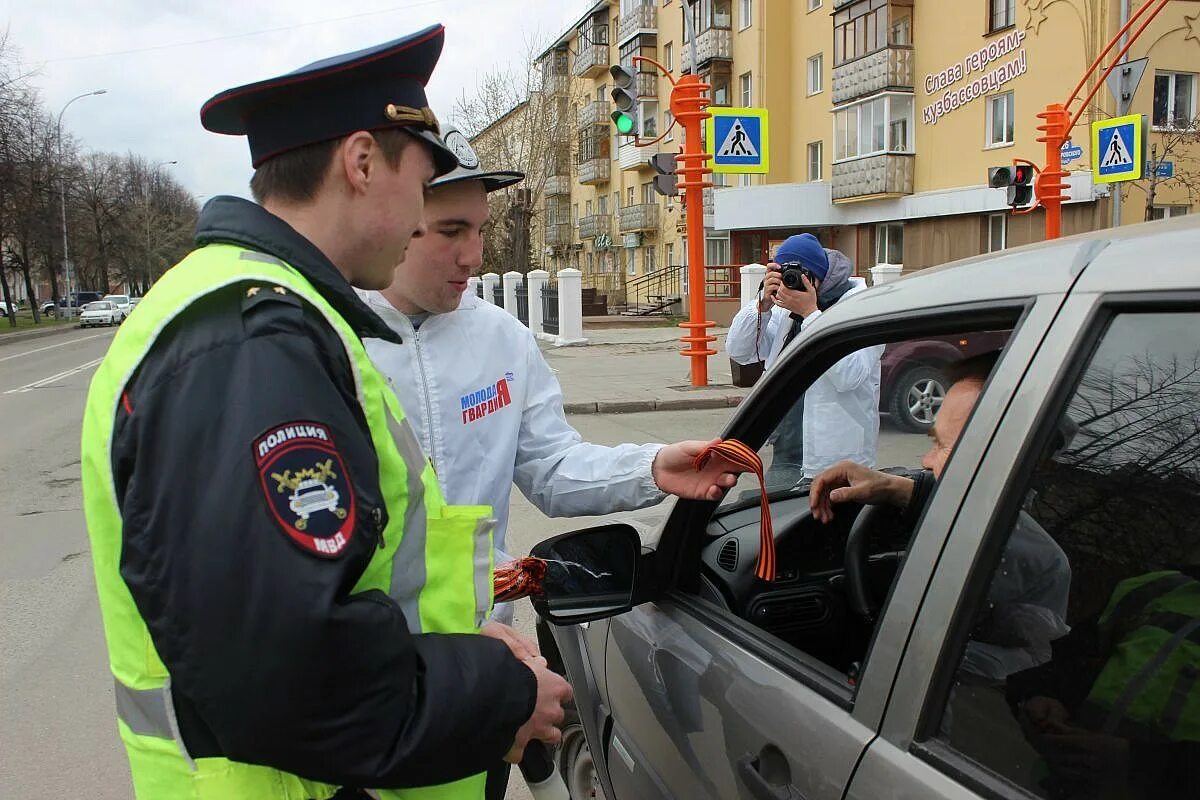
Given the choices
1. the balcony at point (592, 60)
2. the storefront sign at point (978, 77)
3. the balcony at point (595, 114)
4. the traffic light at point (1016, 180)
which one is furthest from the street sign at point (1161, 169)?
the balcony at point (592, 60)

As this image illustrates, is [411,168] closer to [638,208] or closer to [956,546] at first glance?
[956,546]

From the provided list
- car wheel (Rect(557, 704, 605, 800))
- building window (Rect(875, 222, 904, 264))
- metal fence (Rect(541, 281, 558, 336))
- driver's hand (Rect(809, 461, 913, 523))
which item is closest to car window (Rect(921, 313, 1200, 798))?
driver's hand (Rect(809, 461, 913, 523))

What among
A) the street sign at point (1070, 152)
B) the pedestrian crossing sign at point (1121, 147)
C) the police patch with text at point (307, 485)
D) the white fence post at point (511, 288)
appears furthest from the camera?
the white fence post at point (511, 288)

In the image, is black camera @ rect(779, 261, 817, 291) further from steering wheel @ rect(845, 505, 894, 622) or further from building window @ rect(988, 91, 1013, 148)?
building window @ rect(988, 91, 1013, 148)

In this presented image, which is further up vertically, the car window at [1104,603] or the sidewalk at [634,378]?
the car window at [1104,603]

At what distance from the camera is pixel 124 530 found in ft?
3.53

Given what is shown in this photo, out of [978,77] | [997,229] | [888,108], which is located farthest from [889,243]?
[978,77]

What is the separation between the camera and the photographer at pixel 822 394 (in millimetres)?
2615

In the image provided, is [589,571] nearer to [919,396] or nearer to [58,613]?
[919,396]

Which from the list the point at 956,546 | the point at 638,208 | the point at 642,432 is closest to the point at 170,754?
the point at 956,546

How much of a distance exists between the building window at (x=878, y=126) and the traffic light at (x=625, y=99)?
19049 mm

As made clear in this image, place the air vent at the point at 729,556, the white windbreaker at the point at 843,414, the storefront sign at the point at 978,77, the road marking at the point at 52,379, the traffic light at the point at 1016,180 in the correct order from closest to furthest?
the air vent at the point at 729,556
the white windbreaker at the point at 843,414
the traffic light at the point at 1016,180
the road marking at the point at 52,379
the storefront sign at the point at 978,77

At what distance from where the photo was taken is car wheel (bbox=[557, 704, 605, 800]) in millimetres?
2619

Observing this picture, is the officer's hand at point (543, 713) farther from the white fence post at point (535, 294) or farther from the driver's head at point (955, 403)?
the white fence post at point (535, 294)
